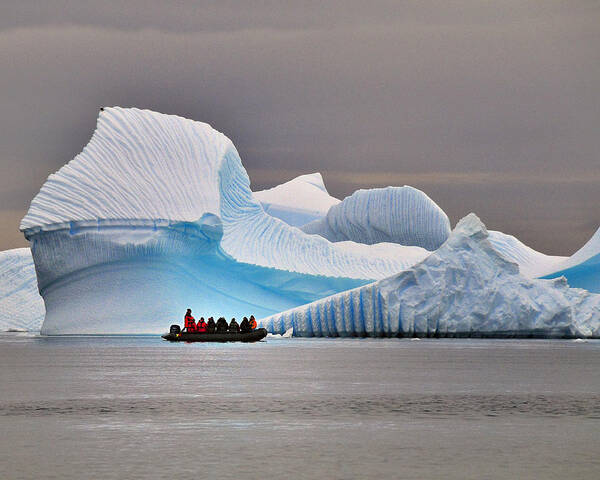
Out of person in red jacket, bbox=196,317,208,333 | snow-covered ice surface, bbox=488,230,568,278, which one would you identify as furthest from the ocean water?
snow-covered ice surface, bbox=488,230,568,278

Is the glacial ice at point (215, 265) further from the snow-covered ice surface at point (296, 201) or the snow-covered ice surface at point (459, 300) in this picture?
the snow-covered ice surface at point (296, 201)

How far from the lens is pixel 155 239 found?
1532 inches

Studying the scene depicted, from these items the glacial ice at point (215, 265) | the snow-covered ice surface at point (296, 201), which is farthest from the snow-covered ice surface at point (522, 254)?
the snow-covered ice surface at point (296, 201)

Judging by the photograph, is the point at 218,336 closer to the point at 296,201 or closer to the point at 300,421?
the point at 300,421

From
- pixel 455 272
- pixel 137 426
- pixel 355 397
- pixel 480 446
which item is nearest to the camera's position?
pixel 480 446

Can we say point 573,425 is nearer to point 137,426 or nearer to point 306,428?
point 306,428

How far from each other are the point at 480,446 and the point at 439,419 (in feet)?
7.68

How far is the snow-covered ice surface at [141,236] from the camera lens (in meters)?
38.9

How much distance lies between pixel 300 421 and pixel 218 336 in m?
24.8

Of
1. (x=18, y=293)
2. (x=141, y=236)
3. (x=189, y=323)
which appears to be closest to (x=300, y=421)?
(x=189, y=323)

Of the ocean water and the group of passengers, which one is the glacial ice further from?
the ocean water

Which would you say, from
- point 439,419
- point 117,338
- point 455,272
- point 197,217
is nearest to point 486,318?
point 455,272

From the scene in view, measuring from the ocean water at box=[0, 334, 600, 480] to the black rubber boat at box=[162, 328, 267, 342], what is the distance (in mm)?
12552

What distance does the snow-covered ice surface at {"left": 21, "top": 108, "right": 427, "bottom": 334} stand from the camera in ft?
127
